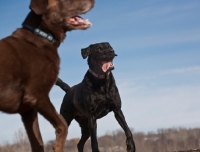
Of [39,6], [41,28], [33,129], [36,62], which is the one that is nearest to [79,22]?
[41,28]

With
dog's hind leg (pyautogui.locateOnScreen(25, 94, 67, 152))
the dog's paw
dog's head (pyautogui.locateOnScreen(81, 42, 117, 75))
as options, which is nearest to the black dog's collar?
dog's hind leg (pyautogui.locateOnScreen(25, 94, 67, 152))

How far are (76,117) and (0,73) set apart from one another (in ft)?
24.0

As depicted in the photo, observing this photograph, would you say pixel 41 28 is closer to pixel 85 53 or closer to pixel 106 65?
pixel 106 65

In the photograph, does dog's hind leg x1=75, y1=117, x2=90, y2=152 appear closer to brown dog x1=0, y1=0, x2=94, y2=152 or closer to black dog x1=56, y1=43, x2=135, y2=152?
black dog x1=56, y1=43, x2=135, y2=152

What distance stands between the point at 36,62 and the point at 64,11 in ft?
3.21

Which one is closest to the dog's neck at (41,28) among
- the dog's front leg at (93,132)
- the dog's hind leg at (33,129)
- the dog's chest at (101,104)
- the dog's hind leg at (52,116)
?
the dog's hind leg at (52,116)

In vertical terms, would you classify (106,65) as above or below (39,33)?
above

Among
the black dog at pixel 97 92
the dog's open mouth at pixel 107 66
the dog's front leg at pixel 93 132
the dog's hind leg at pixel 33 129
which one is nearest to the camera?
the dog's hind leg at pixel 33 129

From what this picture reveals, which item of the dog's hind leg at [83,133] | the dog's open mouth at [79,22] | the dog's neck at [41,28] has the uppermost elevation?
the dog's open mouth at [79,22]

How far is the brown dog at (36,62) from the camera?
20.9ft

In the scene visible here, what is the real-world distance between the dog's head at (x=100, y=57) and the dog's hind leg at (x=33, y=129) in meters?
5.19

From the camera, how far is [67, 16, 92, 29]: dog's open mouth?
718cm

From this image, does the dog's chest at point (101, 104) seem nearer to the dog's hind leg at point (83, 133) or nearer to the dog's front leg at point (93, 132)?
the dog's front leg at point (93, 132)

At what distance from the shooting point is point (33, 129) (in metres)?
7.09
